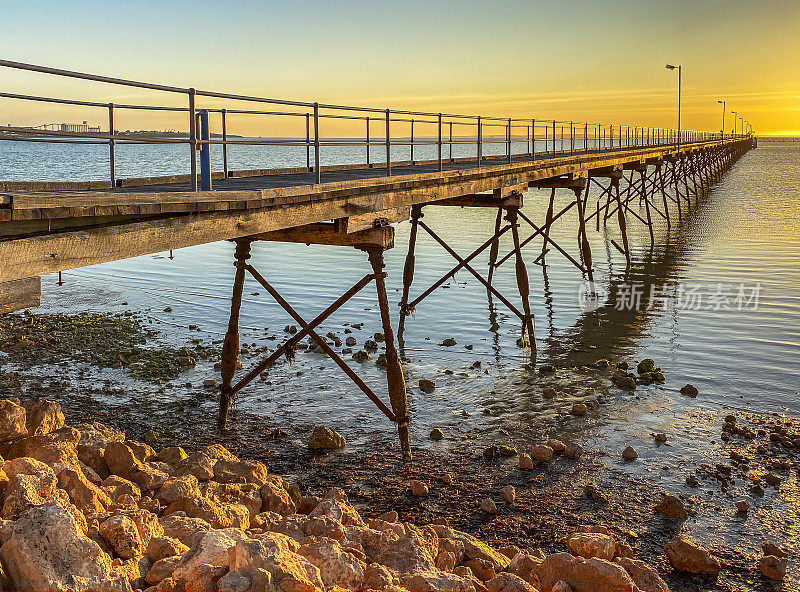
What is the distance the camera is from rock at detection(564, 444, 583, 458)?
796cm

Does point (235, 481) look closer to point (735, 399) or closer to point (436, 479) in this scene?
point (436, 479)

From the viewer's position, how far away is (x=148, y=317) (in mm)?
14828

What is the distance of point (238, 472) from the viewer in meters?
6.41

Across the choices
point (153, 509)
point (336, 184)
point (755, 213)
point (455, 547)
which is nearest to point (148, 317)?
point (336, 184)

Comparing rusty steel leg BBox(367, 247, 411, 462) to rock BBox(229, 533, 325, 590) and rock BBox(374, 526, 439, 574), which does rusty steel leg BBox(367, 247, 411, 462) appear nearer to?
rock BBox(374, 526, 439, 574)

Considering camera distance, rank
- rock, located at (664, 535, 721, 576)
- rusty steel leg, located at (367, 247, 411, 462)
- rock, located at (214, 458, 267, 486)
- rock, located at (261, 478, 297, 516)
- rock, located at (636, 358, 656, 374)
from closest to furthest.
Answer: rock, located at (664, 535, 721, 576)
rock, located at (261, 478, 297, 516)
rock, located at (214, 458, 267, 486)
rusty steel leg, located at (367, 247, 411, 462)
rock, located at (636, 358, 656, 374)

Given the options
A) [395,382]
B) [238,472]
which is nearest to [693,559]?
[395,382]

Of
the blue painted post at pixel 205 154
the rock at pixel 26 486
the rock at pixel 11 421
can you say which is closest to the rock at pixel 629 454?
the blue painted post at pixel 205 154

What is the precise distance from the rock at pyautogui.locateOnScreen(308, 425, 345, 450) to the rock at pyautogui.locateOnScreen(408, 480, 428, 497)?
4.30ft

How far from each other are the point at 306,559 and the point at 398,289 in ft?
44.6

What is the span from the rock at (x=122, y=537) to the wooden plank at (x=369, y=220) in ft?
13.7

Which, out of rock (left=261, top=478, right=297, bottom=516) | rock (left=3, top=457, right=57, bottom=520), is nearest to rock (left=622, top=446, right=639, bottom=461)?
rock (left=261, top=478, right=297, bottom=516)

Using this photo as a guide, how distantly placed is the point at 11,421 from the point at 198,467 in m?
1.55

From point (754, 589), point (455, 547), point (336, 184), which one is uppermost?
point (336, 184)
